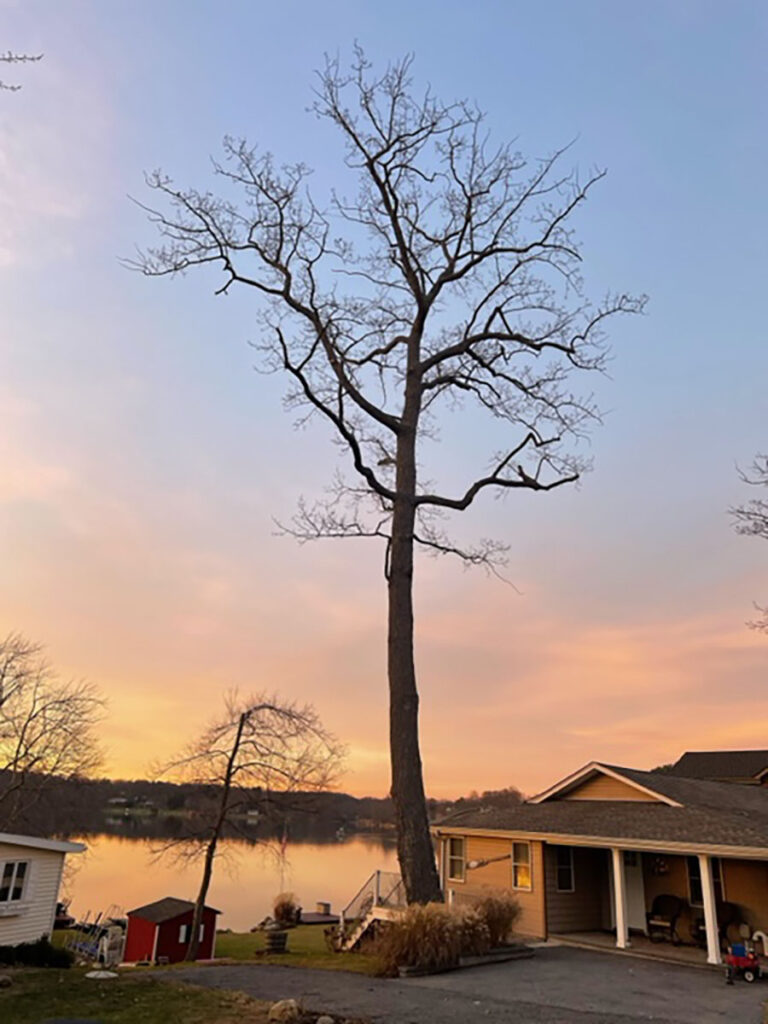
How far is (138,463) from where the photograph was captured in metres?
16.1

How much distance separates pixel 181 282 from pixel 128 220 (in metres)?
1.70

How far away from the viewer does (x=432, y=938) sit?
875 centimetres

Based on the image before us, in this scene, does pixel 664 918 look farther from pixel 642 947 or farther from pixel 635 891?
pixel 642 947

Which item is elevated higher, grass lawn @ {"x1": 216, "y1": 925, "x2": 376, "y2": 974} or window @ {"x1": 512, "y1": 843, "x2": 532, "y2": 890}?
window @ {"x1": 512, "y1": 843, "x2": 532, "y2": 890}

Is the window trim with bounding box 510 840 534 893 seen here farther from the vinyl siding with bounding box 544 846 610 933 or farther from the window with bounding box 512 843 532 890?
the vinyl siding with bounding box 544 846 610 933

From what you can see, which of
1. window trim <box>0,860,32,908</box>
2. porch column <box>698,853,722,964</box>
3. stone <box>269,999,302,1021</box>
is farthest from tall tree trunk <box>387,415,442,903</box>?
window trim <box>0,860,32,908</box>

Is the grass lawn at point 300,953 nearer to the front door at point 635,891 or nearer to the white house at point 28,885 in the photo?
the white house at point 28,885

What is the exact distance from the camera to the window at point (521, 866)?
14.3m

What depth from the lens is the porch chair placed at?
509 inches

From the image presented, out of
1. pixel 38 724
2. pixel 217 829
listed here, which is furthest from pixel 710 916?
pixel 38 724

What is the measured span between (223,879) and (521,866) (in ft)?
153

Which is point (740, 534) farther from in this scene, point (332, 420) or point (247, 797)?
point (247, 797)

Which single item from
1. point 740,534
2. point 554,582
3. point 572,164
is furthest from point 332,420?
point 554,582

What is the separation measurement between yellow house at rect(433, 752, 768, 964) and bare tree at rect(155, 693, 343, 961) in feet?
18.6
